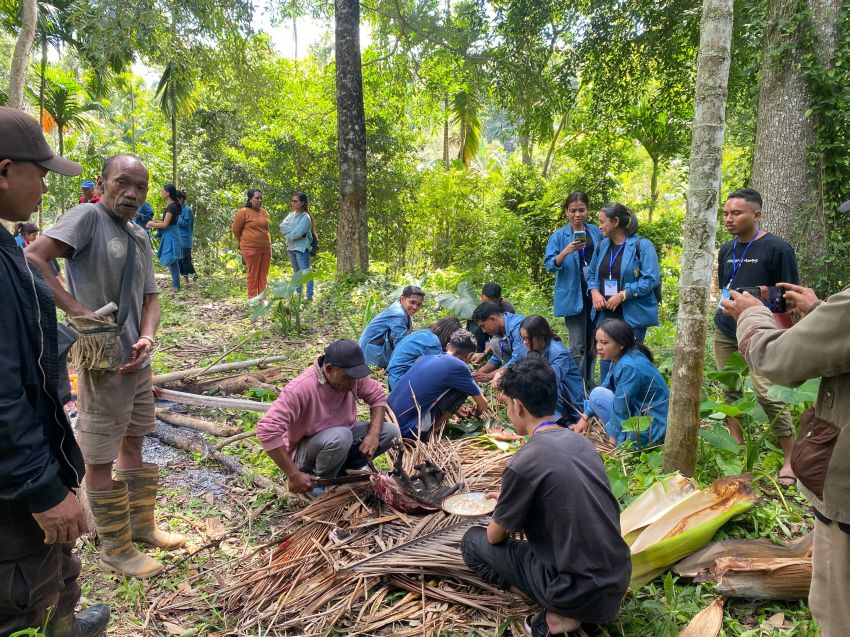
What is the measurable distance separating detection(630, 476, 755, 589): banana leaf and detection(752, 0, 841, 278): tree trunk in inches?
139

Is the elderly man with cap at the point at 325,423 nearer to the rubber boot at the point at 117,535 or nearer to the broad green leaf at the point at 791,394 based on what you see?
the rubber boot at the point at 117,535

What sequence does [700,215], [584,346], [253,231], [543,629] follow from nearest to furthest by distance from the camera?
[543,629]
[700,215]
[584,346]
[253,231]

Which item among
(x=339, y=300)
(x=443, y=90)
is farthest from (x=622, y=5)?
(x=339, y=300)

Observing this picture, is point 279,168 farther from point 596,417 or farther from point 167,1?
point 596,417

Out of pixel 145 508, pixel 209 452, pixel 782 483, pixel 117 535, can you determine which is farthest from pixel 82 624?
pixel 782 483

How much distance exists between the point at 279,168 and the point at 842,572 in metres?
13.5

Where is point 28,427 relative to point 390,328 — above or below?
above

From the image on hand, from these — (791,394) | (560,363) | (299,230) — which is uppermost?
(299,230)

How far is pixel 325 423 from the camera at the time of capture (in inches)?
153

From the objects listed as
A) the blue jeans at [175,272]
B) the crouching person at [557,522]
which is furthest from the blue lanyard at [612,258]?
the blue jeans at [175,272]

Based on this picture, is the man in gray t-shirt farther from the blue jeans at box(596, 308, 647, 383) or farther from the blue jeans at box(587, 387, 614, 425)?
the blue jeans at box(596, 308, 647, 383)

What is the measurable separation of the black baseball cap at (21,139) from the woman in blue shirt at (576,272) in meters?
4.41

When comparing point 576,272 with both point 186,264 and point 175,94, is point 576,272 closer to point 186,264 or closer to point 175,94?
point 186,264

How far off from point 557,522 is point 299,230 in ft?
25.1
